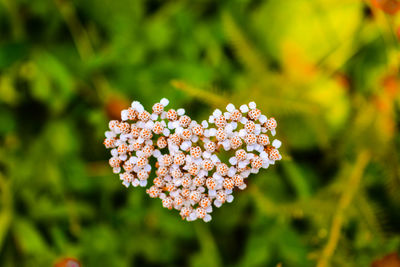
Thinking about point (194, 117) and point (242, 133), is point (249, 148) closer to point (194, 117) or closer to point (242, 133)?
point (242, 133)

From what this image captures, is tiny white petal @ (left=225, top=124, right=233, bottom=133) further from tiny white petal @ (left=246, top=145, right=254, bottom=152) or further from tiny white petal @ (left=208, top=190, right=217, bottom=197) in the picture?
tiny white petal @ (left=208, top=190, right=217, bottom=197)

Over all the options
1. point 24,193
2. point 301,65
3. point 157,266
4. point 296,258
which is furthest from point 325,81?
point 24,193

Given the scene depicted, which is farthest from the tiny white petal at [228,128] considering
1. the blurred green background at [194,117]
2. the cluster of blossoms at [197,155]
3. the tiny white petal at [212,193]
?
the blurred green background at [194,117]

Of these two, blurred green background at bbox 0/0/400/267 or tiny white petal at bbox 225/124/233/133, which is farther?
blurred green background at bbox 0/0/400/267

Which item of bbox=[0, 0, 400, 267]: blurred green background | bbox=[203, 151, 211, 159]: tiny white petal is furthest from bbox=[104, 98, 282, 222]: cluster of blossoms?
bbox=[0, 0, 400, 267]: blurred green background

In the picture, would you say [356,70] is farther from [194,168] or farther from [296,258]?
[194,168]

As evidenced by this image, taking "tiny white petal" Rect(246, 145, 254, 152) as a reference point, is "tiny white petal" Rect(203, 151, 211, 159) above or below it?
above

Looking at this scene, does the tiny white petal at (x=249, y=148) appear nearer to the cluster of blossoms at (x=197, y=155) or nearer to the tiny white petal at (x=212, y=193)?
the cluster of blossoms at (x=197, y=155)
